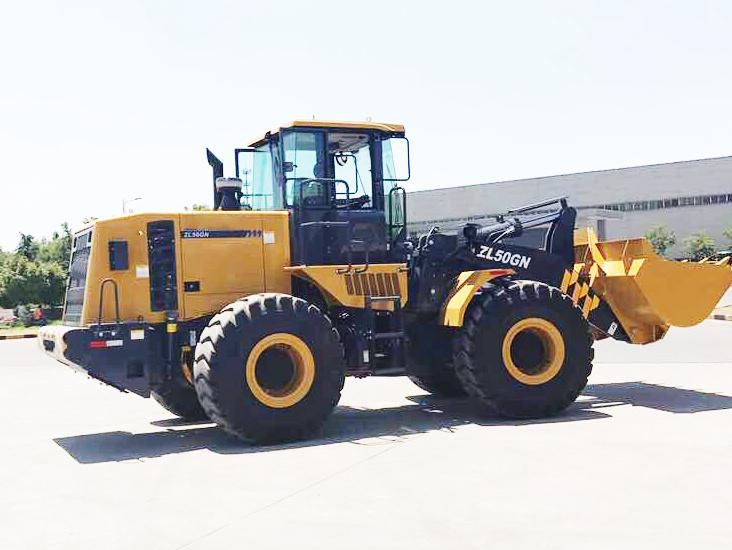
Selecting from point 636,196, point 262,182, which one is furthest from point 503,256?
point 636,196

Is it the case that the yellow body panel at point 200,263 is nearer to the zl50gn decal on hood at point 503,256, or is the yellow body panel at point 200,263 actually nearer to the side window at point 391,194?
the side window at point 391,194

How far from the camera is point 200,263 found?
8922 millimetres

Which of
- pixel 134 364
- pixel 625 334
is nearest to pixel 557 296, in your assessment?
pixel 625 334

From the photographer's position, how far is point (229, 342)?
26.6ft

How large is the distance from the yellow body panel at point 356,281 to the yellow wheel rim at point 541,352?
1.30m

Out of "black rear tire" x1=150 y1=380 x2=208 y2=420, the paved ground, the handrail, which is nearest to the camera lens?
the paved ground

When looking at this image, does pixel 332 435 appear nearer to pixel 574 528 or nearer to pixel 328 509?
pixel 328 509

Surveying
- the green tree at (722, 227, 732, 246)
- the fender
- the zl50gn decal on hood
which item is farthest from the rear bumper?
the green tree at (722, 227, 732, 246)

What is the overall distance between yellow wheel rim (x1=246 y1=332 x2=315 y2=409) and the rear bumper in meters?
1.14

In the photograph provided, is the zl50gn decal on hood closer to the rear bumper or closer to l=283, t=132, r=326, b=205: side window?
l=283, t=132, r=326, b=205: side window

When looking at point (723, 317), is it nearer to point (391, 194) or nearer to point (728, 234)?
point (391, 194)

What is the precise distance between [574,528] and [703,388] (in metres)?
6.88

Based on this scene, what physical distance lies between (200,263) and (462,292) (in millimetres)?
2927

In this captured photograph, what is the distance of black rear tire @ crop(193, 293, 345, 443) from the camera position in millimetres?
8078
